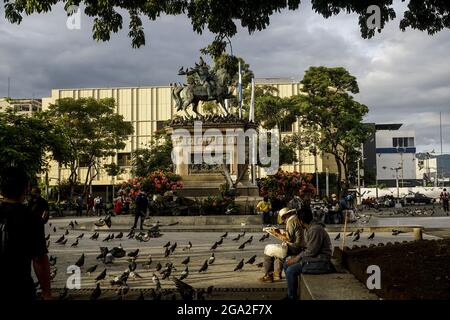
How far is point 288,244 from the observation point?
847 centimetres

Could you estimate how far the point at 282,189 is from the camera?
2339 centimetres

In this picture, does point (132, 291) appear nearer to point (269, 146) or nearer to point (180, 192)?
point (180, 192)

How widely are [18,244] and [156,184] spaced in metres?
18.4

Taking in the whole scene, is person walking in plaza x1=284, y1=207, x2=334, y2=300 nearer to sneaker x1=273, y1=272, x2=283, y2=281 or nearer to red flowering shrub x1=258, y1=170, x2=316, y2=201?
sneaker x1=273, y1=272, x2=283, y2=281

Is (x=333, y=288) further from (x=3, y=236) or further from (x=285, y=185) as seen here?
(x=285, y=185)

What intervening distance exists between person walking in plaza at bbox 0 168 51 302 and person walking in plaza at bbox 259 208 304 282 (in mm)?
4857

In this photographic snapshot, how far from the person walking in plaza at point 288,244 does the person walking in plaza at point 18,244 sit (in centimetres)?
486

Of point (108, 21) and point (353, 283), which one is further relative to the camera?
point (108, 21)

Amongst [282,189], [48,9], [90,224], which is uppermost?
[48,9]

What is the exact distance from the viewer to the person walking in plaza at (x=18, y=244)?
12.5 feet

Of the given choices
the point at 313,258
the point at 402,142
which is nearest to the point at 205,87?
the point at 313,258

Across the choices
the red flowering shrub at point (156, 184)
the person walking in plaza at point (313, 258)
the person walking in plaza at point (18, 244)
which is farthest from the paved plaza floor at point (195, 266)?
the red flowering shrub at point (156, 184)
